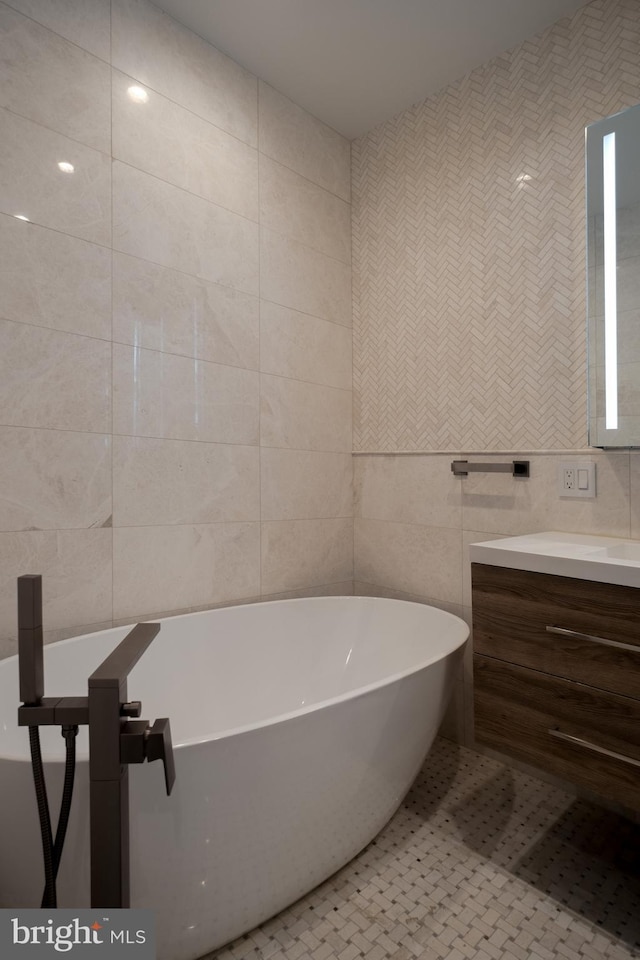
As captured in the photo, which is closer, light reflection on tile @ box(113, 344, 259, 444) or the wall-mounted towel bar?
light reflection on tile @ box(113, 344, 259, 444)

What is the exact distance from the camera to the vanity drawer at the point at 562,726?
1258mm

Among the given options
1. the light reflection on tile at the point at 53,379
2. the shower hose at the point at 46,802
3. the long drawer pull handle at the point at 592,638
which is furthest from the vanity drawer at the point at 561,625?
the light reflection on tile at the point at 53,379

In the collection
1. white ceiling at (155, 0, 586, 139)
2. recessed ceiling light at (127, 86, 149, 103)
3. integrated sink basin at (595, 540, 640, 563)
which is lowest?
integrated sink basin at (595, 540, 640, 563)

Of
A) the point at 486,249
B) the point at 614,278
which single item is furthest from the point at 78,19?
the point at 614,278

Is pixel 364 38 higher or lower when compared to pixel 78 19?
higher

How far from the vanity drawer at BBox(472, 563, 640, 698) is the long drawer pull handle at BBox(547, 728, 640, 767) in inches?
5.7

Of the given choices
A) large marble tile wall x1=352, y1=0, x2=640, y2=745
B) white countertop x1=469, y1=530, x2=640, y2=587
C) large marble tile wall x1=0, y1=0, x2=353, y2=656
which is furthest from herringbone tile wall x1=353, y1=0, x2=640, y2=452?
white countertop x1=469, y1=530, x2=640, y2=587

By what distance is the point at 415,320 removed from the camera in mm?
2400

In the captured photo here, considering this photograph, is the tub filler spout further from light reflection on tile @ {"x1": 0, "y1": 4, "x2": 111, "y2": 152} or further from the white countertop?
light reflection on tile @ {"x1": 0, "y1": 4, "x2": 111, "y2": 152}

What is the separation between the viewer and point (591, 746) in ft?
4.33

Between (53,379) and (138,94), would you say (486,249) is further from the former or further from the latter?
(53,379)

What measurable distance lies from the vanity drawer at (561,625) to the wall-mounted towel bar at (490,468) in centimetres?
59

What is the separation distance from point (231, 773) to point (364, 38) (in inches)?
96.7

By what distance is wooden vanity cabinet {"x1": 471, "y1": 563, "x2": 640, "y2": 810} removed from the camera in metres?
1.26
